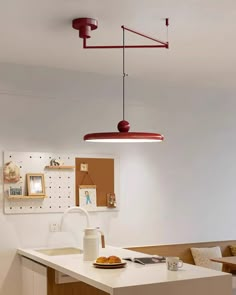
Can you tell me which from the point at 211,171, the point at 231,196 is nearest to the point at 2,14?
the point at 211,171

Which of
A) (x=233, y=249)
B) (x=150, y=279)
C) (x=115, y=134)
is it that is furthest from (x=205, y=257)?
(x=115, y=134)

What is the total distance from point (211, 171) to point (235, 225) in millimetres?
706

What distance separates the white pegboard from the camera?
4.56 meters

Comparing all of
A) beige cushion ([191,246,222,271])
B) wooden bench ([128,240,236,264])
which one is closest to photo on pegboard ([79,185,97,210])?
wooden bench ([128,240,236,264])

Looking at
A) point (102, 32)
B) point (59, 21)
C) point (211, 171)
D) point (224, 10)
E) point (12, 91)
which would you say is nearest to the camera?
point (224, 10)

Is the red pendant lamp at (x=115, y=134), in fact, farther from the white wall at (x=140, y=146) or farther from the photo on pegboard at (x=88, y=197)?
the photo on pegboard at (x=88, y=197)

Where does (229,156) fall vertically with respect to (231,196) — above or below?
above

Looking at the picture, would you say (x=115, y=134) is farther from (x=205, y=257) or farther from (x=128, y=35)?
(x=205, y=257)

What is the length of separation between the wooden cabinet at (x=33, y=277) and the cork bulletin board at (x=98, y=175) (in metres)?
0.80

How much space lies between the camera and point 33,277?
4.16 metres

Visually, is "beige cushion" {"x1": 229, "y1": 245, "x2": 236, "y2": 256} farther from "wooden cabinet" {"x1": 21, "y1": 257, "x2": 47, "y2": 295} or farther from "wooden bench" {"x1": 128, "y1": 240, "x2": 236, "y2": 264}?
"wooden cabinet" {"x1": 21, "y1": 257, "x2": 47, "y2": 295}

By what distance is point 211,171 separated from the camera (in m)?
5.66

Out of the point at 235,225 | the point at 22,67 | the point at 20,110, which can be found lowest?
the point at 235,225

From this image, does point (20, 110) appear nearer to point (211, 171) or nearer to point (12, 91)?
point (12, 91)
